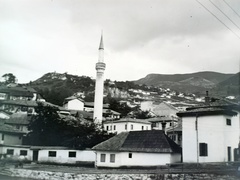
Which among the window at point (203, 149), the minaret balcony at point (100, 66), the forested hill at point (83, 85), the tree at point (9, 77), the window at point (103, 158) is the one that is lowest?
the window at point (103, 158)

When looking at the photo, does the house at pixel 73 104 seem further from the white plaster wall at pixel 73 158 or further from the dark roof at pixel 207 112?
the dark roof at pixel 207 112

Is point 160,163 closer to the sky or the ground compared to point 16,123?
closer to the ground

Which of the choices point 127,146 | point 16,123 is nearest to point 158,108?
point 16,123

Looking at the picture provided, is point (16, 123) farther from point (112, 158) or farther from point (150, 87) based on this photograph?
point (150, 87)

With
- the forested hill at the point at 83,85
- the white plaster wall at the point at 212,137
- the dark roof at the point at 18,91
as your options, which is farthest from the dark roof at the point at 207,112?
the forested hill at the point at 83,85

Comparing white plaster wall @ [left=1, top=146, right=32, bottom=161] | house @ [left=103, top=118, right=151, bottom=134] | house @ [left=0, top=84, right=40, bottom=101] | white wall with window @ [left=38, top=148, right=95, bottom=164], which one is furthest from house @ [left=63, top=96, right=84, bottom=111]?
white wall with window @ [left=38, top=148, right=95, bottom=164]
